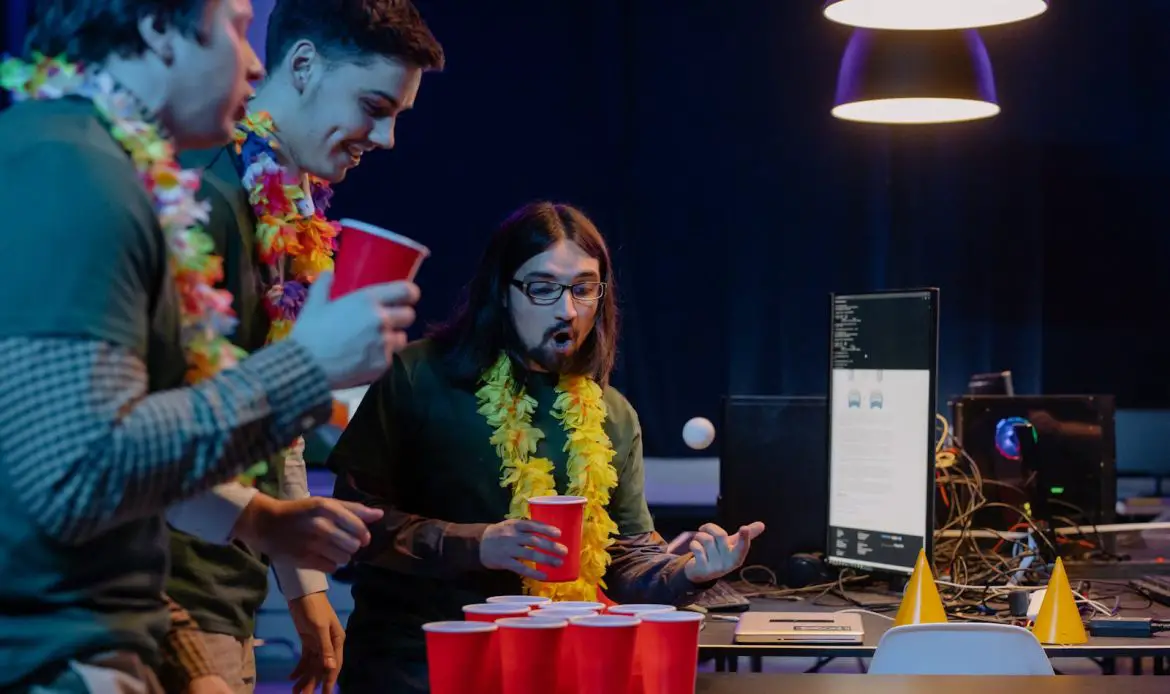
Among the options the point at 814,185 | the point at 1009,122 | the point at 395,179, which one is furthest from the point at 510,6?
the point at 1009,122

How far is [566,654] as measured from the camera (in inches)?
57.7

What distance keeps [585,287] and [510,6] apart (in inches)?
146

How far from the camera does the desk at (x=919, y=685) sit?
5.42 feet

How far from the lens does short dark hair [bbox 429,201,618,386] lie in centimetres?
277

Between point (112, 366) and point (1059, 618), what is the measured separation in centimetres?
212

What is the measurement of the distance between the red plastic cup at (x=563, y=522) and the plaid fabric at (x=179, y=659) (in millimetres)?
763

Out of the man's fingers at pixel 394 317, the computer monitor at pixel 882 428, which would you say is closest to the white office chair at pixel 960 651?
the computer monitor at pixel 882 428

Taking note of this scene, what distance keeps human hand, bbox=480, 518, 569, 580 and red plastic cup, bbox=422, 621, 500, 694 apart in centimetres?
67

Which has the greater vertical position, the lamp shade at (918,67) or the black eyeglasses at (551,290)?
the lamp shade at (918,67)

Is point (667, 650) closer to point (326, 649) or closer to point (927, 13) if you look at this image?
point (326, 649)

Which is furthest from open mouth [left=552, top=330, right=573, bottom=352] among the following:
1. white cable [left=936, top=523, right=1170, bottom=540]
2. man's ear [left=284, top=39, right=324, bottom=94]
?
white cable [left=936, top=523, right=1170, bottom=540]

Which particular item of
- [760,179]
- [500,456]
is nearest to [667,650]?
[500,456]

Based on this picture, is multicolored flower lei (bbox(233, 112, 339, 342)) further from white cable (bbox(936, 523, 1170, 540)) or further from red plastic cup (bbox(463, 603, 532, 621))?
white cable (bbox(936, 523, 1170, 540))

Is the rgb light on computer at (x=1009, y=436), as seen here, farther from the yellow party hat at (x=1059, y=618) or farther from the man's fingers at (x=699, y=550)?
the man's fingers at (x=699, y=550)
